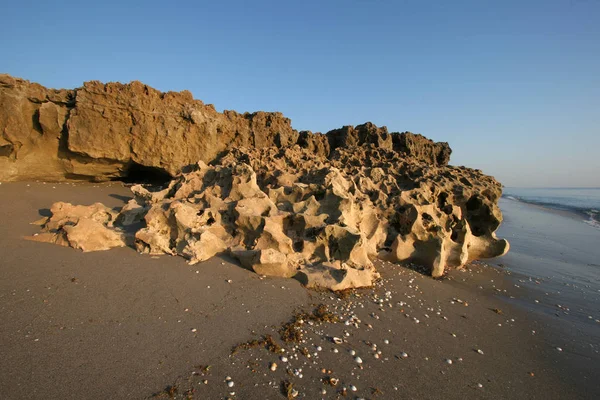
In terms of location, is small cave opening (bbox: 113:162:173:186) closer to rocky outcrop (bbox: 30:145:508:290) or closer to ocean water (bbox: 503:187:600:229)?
rocky outcrop (bbox: 30:145:508:290)

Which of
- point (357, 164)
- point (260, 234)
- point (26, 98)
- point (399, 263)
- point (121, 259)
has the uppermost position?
point (26, 98)

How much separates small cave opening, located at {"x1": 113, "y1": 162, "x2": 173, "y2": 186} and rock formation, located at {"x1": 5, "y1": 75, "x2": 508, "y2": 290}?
7.1 inches

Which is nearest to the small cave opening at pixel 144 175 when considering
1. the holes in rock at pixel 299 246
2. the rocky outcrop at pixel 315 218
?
the rocky outcrop at pixel 315 218

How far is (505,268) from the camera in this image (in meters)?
7.22

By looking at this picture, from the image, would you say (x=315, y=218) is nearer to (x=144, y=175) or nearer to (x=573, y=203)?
(x=144, y=175)

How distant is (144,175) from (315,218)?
9803mm

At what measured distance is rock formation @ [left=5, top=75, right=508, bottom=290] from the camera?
4.93 metres

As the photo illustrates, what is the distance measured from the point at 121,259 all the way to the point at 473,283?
655cm

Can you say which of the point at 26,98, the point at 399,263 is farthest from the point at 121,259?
the point at 26,98

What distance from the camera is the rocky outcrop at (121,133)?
829cm

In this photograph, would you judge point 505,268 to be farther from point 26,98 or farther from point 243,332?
point 26,98

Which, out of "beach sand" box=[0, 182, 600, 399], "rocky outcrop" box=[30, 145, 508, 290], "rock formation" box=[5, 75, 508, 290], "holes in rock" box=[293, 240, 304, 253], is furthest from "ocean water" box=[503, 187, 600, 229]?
"holes in rock" box=[293, 240, 304, 253]

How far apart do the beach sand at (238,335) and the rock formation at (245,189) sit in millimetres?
494

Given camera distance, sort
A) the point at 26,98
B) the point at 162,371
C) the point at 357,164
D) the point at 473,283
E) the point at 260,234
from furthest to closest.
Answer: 1. the point at 357,164
2. the point at 26,98
3. the point at 473,283
4. the point at 260,234
5. the point at 162,371
